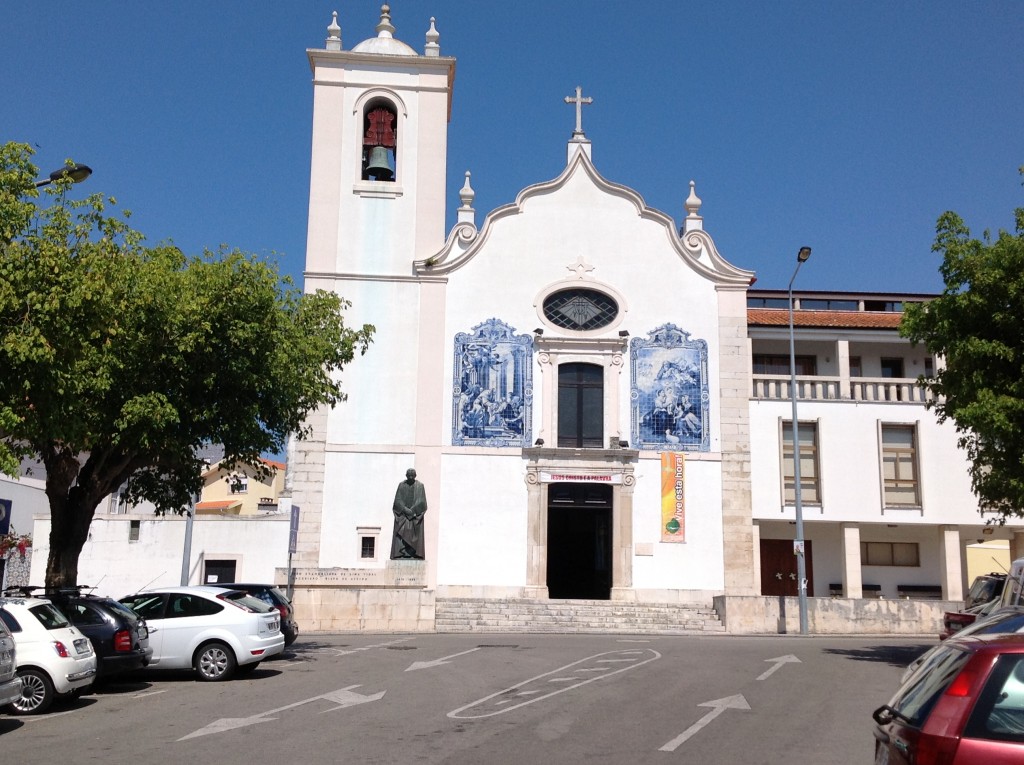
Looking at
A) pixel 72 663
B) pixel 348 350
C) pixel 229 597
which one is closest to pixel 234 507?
pixel 348 350

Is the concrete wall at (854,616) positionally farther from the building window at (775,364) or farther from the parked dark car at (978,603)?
the building window at (775,364)

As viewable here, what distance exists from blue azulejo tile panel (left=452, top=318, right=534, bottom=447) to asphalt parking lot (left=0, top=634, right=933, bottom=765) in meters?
12.9

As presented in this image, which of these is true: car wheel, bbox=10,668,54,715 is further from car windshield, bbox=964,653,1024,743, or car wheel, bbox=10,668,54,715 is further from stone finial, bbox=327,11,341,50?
stone finial, bbox=327,11,341,50

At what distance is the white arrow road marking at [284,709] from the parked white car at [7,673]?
1.87 m

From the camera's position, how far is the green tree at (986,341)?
17.2 meters

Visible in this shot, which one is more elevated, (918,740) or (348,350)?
(348,350)

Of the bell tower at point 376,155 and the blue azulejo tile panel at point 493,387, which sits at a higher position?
the bell tower at point 376,155

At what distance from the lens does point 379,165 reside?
34.4 meters

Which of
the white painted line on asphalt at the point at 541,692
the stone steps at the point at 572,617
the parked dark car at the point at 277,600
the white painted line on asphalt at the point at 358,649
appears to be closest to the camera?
the white painted line on asphalt at the point at 541,692

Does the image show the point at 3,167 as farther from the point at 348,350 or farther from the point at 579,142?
the point at 579,142

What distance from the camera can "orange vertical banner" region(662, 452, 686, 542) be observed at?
32000 mm

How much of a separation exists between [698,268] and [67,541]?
73.7ft

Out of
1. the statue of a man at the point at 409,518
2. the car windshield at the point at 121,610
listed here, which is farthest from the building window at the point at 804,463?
the car windshield at the point at 121,610

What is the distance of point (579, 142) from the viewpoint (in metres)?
35.3
